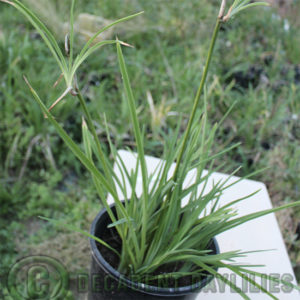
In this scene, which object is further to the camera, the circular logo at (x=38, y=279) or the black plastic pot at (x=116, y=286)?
the circular logo at (x=38, y=279)

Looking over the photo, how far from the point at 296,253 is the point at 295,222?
0.40ft

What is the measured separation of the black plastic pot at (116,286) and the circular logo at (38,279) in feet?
1.46

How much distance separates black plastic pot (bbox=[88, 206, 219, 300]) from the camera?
2.07 ft

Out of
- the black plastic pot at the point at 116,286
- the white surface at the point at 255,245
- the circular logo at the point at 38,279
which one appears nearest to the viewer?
the black plastic pot at the point at 116,286

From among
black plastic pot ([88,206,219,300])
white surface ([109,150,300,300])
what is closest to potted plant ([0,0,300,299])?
black plastic pot ([88,206,219,300])

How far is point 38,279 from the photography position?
1224 mm

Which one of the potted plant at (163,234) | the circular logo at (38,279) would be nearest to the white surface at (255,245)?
the potted plant at (163,234)

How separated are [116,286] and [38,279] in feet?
2.09

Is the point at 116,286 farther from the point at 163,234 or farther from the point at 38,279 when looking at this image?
the point at 38,279

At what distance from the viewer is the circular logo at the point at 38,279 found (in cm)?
117

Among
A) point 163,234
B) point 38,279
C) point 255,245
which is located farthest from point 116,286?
point 38,279

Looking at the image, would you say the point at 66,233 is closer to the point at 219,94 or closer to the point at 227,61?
the point at 219,94

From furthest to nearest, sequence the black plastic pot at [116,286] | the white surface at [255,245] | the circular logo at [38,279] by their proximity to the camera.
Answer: the circular logo at [38,279]
the white surface at [255,245]
the black plastic pot at [116,286]

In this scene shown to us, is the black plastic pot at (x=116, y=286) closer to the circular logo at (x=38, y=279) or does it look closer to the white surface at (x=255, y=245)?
the white surface at (x=255, y=245)
